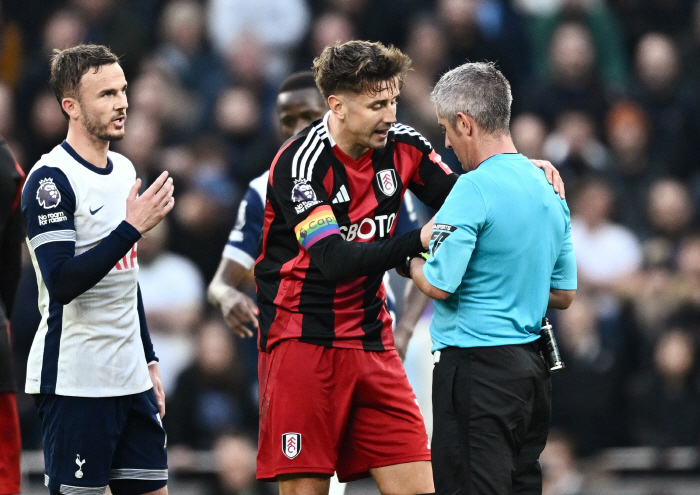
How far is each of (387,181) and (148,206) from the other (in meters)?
0.92

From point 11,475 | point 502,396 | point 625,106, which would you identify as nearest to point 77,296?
point 11,475

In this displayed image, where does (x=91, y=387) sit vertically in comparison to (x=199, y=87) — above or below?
below

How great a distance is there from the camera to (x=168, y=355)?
7.92m

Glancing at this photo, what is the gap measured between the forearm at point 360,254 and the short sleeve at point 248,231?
4.27 ft

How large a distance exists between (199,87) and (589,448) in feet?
14.4

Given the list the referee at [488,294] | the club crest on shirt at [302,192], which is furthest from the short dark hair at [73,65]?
the referee at [488,294]

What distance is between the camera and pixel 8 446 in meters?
3.85

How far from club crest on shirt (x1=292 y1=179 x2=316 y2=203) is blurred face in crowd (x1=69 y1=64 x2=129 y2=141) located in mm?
721

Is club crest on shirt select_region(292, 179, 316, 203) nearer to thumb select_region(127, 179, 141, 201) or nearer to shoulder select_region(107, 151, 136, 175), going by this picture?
thumb select_region(127, 179, 141, 201)

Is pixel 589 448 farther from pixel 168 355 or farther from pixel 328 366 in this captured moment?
pixel 328 366

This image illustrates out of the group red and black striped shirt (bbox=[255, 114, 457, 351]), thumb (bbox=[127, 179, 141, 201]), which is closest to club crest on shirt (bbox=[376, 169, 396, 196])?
red and black striped shirt (bbox=[255, 114, 457, 351])

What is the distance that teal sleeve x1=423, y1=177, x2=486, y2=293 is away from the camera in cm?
363

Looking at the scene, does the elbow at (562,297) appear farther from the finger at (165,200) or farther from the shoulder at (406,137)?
the finger at (165,200)

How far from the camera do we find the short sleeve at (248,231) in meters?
5.13
